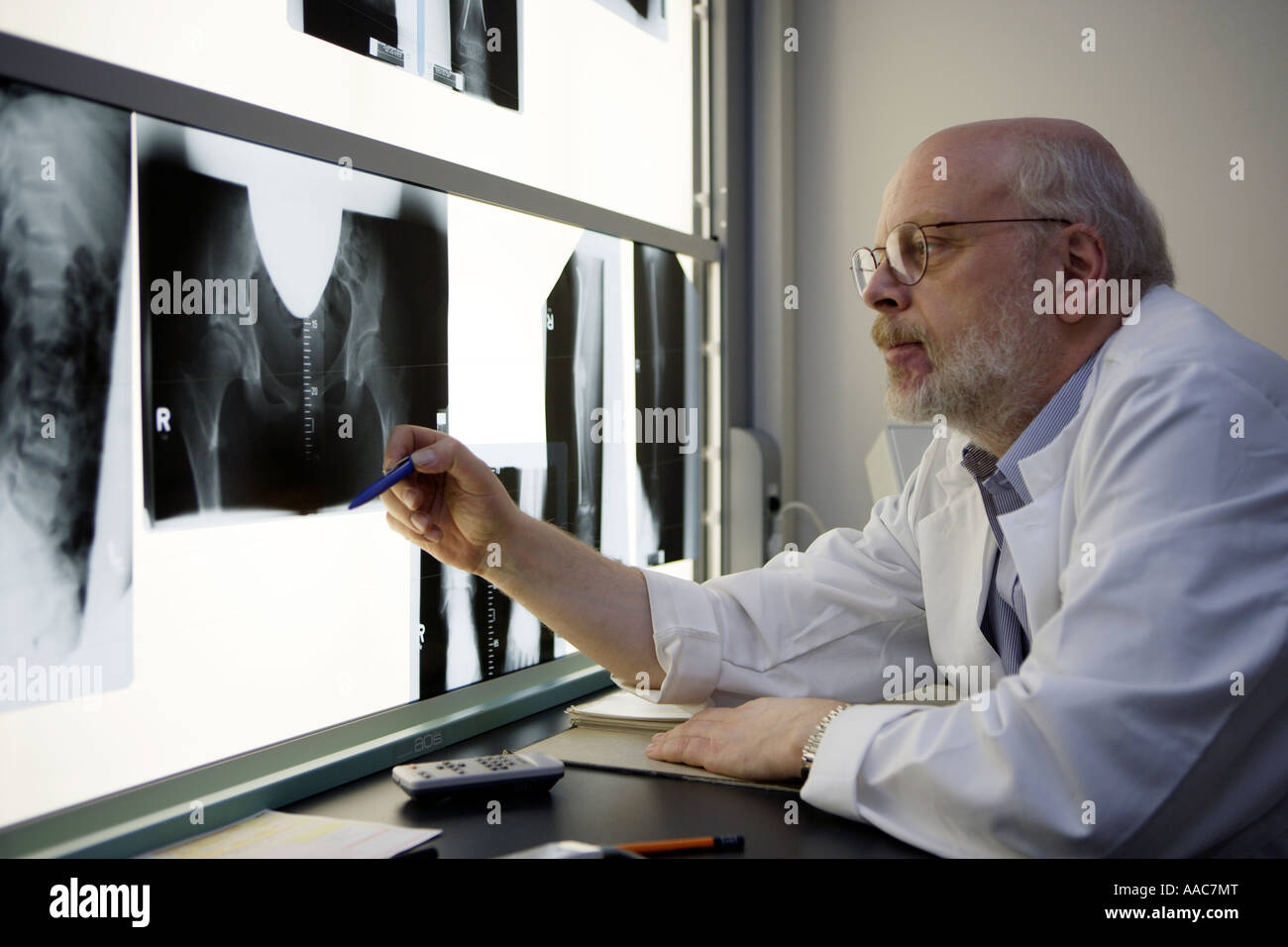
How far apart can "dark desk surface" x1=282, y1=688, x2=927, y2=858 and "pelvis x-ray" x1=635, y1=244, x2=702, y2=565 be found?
2.30ft

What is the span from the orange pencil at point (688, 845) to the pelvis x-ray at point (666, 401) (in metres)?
0.86

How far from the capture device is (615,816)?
→ 0.97 m

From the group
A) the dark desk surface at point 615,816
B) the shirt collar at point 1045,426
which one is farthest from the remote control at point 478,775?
the shirt collar at point 1045,426

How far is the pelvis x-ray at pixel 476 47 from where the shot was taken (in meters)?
1.27

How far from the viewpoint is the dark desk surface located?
0.90 meters

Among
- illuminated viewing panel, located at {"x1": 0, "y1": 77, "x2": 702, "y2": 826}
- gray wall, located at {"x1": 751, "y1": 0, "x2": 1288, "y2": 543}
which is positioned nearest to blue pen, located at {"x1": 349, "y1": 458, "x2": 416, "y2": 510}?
illuminated viewing panel, located at {"x1": 0, "y1": 77, "x2": 702, "y2": 826}

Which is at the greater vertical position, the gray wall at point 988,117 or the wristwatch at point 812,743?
the gray wall at point 988,117

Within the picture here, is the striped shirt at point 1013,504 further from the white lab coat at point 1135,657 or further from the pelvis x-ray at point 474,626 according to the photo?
the pelvis x-ray at point 474,626

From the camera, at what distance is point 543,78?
58.2 inches

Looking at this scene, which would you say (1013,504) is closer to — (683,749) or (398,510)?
(683,749)

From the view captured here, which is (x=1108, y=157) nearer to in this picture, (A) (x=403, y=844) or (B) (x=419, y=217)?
(B) (x=419, y=217)

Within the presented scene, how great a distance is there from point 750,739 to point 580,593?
0.27m
